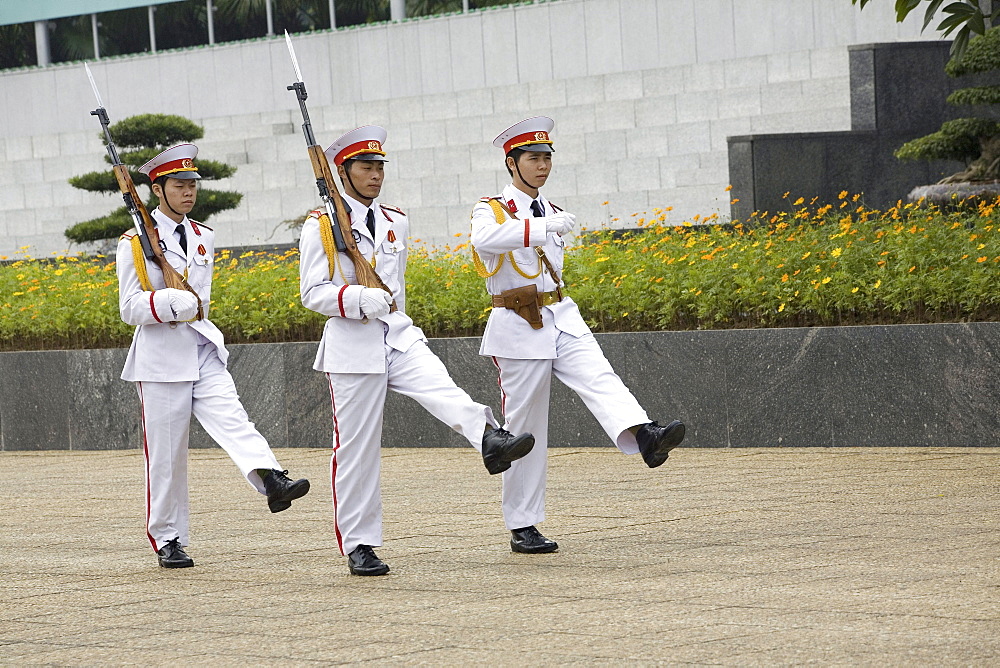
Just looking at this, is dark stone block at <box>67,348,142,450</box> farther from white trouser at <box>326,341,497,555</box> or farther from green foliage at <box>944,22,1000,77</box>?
green foliage at <box>944,22,1000,77</box>

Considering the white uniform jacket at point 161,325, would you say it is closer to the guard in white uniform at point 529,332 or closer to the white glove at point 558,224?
the guard in white uniform at point 529,332

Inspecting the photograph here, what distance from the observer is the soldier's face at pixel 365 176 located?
7.42 meters

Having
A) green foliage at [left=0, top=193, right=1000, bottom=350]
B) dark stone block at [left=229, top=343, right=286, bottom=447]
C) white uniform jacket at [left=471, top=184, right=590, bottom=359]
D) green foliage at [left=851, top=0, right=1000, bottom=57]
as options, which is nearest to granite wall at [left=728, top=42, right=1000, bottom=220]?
green foliage at [left=0, top=193, right=1000, bottom=350]

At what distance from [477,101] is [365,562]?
17400 millimetres

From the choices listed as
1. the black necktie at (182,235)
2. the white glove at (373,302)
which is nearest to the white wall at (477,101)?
the black necktie at (182,235)

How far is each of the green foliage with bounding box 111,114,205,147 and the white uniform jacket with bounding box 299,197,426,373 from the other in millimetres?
16304

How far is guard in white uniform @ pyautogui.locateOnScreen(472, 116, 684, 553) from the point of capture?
7691 millimetres

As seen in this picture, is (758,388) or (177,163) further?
(758,388)

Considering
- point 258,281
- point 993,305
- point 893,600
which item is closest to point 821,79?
point 258,281

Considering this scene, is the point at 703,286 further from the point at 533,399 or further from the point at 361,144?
the point at 361,144

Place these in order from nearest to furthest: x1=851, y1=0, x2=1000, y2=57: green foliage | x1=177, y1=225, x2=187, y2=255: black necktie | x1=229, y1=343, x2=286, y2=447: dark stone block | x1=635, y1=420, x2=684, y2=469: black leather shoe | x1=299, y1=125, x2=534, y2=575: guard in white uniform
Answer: x1=635, y1=420, x2=684, y2=469: black leather shoe
x1=299, y1=125, x2=534, y2=575: guard in white uniform
x1=177, y1=225, x2=187, y2=255: black necktie
x1=851, y1=0, x2=1000, y2=57: green foliage
x1=229, y1=343, x2=286, y2=447: dark stone block

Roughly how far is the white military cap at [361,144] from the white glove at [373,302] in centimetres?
62

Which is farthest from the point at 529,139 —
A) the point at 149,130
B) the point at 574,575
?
the point at 149,130

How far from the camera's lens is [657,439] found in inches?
281
